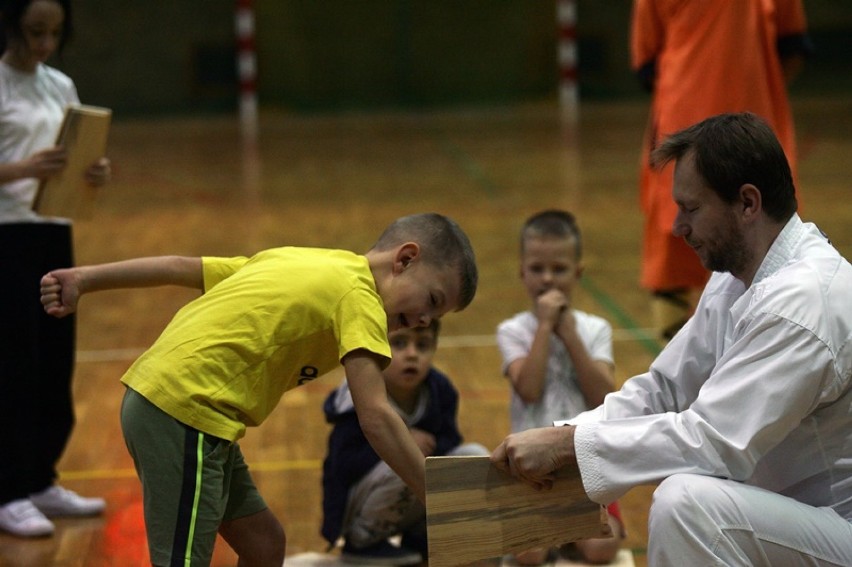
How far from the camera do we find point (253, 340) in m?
2.51

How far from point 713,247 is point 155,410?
1084mm

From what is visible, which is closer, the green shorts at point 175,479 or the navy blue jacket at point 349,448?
the green shorts at point 175,479

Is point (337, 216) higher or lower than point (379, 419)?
lower

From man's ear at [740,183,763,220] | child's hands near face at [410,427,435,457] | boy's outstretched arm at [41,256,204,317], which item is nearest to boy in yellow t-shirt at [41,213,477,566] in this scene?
boy's outstretched arm at [41,256,204,317]

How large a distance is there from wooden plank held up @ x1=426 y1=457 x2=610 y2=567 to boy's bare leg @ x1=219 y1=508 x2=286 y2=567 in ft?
1.70

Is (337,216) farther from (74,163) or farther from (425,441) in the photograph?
(425,441)

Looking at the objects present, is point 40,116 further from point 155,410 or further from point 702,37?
point 702,37

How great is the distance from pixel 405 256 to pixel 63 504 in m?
1.65

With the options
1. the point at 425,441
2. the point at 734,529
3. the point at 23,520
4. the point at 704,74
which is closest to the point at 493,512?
the point at 734,529

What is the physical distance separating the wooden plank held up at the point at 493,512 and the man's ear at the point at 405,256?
40 cm

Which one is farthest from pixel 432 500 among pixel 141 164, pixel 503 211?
pixel 141 164


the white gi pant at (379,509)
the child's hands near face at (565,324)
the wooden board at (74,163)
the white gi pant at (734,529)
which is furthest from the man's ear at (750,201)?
the wooden board at (74,163)

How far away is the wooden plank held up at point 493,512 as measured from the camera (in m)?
2.40

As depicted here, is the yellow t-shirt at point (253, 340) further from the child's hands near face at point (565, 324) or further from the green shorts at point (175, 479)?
the child's hands near face at point (565, 324)
